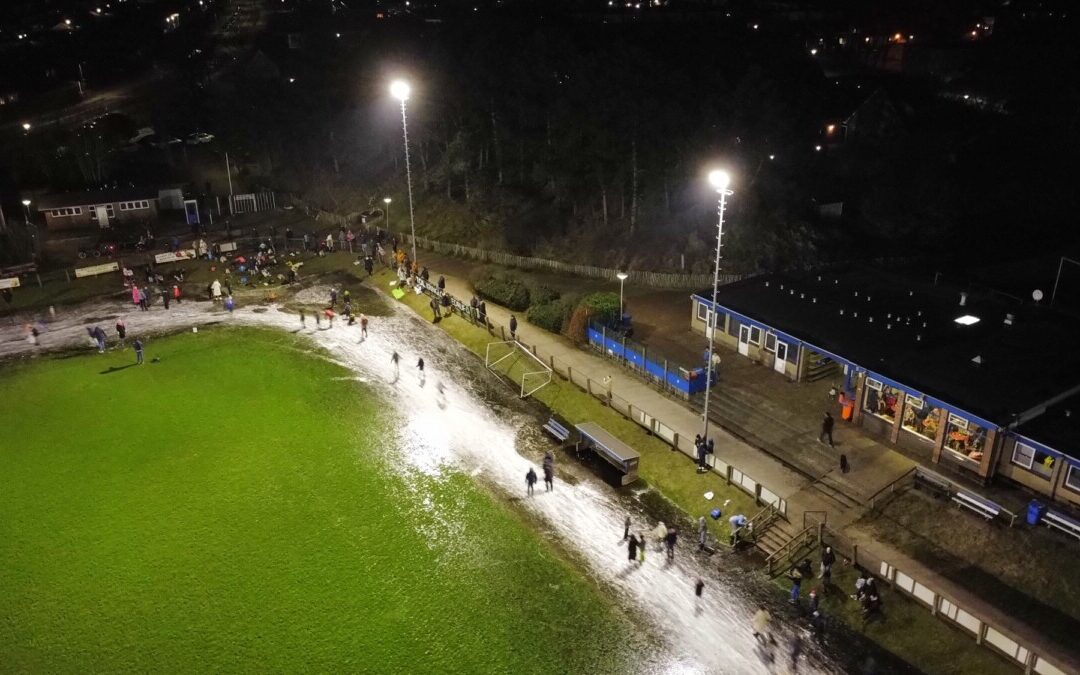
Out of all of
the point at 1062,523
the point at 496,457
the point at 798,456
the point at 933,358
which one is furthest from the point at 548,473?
the point at 1062,523

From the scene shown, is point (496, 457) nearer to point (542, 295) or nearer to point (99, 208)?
point (542, 295)

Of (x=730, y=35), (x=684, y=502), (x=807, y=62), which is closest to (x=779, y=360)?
(x=684, y=502)

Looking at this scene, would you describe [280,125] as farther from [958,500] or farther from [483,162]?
[958,500]

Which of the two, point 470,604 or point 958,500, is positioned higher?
point 958,500

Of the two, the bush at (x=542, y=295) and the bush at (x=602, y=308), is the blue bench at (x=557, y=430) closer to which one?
the bush at (x=602, y=308)

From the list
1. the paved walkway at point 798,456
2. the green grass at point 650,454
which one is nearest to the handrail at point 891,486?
the paved walkway at point 798,456

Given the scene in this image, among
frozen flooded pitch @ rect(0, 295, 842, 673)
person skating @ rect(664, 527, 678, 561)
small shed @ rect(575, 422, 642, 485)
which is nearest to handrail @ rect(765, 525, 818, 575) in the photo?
frozen flooded pitch @ rect(0, 295, 842, 673)

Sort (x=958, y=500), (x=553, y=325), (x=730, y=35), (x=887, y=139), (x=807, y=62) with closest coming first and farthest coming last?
(x=958, y=500) < (x=553, y=325) < (x=887, y=139) < (x=807, y=62) < (x=730, y=35)
